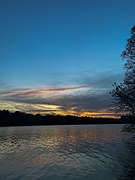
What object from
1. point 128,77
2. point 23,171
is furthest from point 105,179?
point 128,77

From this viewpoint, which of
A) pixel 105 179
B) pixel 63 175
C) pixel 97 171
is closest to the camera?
pixel 105 179

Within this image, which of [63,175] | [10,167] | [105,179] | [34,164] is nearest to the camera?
[105,179]

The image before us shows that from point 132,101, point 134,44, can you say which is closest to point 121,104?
point 132,101

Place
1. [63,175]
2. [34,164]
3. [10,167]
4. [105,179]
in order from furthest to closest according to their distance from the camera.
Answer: [34,164], [10,167], [63,175], [105,179]

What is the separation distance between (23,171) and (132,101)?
12.7 metres

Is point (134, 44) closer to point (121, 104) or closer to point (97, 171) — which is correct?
point (121, 104)

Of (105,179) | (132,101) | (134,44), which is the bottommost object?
(105,179)

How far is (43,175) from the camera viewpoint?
2353 cm

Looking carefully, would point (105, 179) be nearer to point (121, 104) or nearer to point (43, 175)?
point (43, 175)

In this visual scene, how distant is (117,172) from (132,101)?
304 inches

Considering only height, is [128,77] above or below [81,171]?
above

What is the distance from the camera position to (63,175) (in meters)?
23.3

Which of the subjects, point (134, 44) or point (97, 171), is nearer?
point (97, 171)

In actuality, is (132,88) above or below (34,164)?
above
